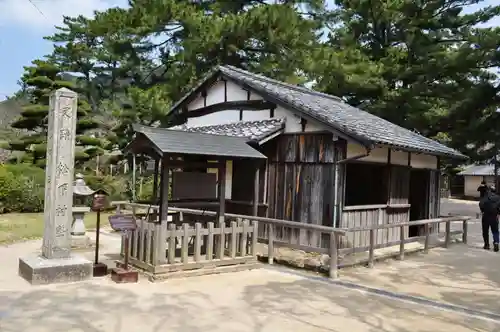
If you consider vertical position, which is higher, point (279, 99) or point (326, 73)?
point (326, 73)

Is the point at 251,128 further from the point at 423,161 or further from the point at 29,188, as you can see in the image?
the point at 29,188

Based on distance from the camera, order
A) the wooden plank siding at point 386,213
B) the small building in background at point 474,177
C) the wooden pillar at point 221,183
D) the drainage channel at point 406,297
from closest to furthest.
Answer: the drainage channel at point 406,297 < the wooden pillar at point 221,183 < the wooden plank siding at point 386,213 < the small building in background at point 474,177

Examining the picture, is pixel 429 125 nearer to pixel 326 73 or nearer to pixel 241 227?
pixel 326 73

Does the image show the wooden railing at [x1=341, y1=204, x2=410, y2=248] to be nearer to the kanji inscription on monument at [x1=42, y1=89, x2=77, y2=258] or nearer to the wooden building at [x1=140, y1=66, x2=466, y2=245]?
the wooden building at [x1=140, y1=66, x2=466, y2=245]

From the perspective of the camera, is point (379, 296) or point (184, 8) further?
point (184, 8)

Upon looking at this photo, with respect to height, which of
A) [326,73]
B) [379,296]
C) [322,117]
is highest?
[326,73]

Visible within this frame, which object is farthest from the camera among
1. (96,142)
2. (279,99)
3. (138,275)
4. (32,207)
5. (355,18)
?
(355,18)

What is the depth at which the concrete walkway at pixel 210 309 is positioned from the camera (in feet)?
16.1

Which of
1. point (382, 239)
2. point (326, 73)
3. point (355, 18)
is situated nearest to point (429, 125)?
point (326, 73)

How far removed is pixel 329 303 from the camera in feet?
20.0

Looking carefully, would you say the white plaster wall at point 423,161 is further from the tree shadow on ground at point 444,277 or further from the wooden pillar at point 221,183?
the wooden pillar at point 221,183

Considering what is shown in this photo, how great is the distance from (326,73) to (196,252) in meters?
14.6

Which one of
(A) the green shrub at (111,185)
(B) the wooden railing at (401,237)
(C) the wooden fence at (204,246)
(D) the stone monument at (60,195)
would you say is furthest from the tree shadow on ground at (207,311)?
(A) the green shrub at (111,185)

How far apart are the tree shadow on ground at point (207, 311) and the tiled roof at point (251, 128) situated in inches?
165
